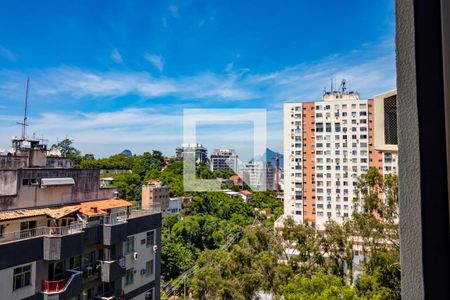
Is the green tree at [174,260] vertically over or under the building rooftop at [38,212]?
under

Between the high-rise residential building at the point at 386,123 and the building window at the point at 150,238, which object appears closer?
the high-rise residential building at the point at 386,123

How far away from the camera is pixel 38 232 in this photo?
317 centimetres

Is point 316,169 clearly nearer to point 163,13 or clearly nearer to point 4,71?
A: point 163,13

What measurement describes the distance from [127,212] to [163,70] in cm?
549

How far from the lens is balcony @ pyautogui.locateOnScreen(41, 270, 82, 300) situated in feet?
10.2

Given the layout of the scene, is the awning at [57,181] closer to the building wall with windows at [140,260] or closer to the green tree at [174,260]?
the building wall with windows at [140,260]

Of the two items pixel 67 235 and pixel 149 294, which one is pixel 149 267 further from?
Answer: pixel 67 235

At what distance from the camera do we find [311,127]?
489 inches

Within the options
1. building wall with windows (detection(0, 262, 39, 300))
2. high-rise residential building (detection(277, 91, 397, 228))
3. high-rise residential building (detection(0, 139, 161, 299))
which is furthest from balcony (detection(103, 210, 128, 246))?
high-rise residential building (detection(277, 91, 397, 228))

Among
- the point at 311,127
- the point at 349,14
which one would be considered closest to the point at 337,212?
the point at 311,127

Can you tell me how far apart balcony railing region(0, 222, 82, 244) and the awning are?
725 mm

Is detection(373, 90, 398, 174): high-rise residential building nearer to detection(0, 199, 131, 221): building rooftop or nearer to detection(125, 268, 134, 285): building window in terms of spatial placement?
detection(0, 199, 131, 221): building rooftop

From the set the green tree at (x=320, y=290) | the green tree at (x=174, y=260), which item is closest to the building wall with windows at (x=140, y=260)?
the green tree at (x=320, y=290)

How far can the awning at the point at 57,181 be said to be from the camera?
3832mm
